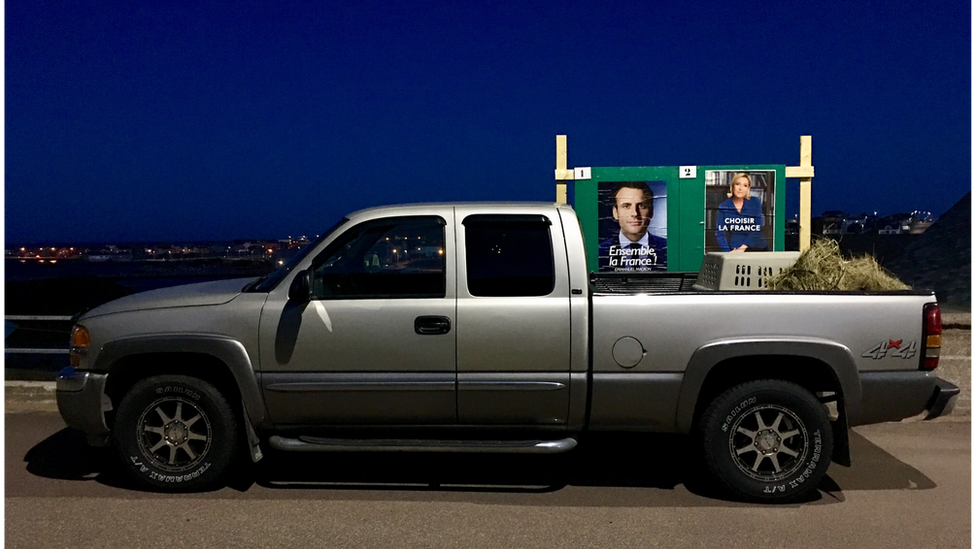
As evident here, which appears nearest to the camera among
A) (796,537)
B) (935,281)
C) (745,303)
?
(796,537)

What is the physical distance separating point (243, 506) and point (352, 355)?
118cm

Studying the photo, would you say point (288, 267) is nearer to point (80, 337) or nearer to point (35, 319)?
point (80, 337)

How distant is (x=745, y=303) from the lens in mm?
4590

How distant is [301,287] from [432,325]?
33.2 inches

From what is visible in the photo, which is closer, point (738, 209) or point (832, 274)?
point (832, 274)

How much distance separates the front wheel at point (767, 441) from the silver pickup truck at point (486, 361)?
13 mm

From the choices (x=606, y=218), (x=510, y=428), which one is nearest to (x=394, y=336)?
(x=510, y=428)

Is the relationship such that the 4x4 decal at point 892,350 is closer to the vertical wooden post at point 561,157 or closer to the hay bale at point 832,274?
the hay bale at point 832,274

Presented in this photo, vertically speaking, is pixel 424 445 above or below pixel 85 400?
below

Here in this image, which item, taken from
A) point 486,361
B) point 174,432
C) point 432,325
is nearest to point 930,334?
point 486,361

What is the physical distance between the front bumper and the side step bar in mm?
1166

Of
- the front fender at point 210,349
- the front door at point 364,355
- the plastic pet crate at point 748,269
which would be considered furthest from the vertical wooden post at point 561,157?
the front fender at point 210,349

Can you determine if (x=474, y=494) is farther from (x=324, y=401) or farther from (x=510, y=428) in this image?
(x=324, y=401)

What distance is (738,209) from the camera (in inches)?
336
